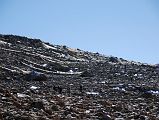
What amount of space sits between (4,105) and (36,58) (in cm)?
2476

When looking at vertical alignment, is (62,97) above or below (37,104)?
above

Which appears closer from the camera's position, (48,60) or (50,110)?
(50,110)

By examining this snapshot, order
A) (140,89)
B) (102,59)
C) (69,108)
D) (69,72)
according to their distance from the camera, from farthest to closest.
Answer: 1. (102,59)
2. (69,72)
3. (140,89)
4. (69,108)

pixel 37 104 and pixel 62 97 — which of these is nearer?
pixel 37 104

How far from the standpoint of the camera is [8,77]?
23203 millimetres

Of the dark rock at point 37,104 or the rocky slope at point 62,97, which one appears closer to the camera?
the rocky slope at point 62,97

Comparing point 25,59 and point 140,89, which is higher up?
point 25,59

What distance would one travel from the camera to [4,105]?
12094mm

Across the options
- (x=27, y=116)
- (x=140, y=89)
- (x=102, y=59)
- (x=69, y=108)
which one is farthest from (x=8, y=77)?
(x=102, y=59)

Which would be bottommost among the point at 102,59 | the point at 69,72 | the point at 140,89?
the point at 140,89

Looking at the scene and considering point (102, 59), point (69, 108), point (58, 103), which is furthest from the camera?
point (102, 59)

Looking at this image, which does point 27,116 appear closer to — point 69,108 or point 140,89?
point 69,108

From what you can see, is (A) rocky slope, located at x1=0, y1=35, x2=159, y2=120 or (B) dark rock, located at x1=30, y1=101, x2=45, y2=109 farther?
(B) dark rock, located at x1=30, y1=101, x2=45, y2=109

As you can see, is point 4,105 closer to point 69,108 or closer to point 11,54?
point 69,108
